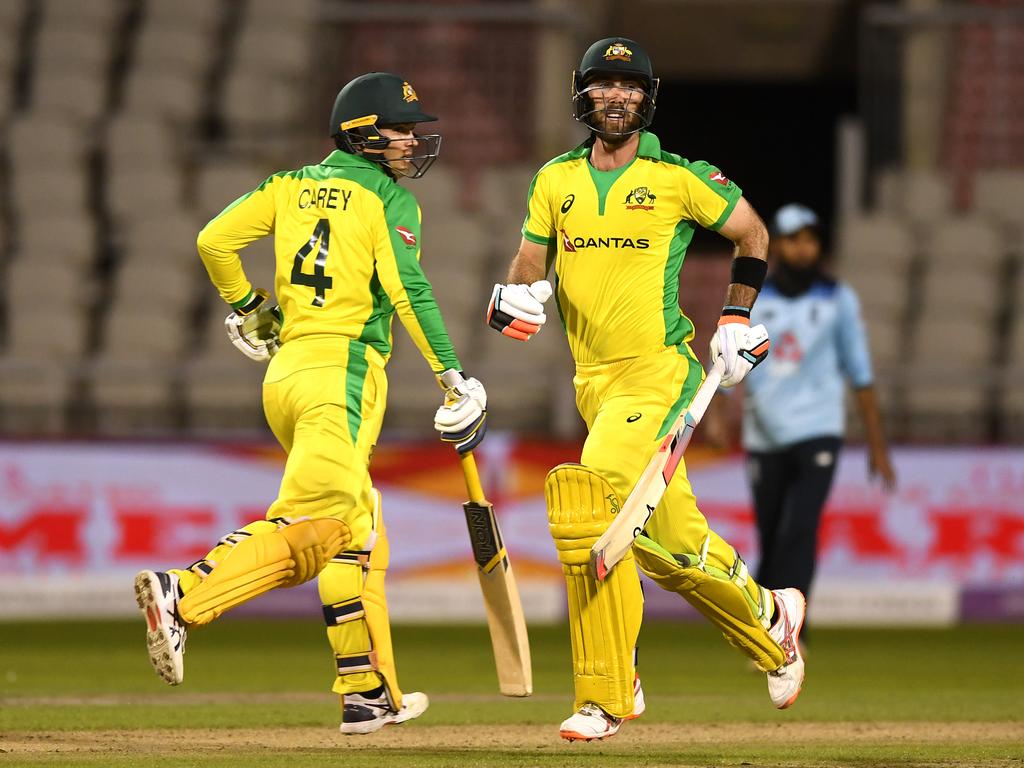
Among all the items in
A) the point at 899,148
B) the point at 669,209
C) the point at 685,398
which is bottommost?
the point at 685,398

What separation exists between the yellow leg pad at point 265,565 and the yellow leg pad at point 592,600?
0.66m

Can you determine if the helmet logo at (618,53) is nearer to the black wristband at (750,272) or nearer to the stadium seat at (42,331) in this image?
the black wristband at (750,272)

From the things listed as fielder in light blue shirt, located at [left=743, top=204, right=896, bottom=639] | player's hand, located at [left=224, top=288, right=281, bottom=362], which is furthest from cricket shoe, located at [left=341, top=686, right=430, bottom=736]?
fielder in light blue shirt, located at [left=743, top=204, right=896, bottom=639]

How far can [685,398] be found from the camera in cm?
551

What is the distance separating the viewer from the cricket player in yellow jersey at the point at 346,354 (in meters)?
5.38

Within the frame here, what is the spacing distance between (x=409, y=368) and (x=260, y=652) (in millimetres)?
3280

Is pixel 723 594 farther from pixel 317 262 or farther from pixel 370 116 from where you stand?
pixel 370 116

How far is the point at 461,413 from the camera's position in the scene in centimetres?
555

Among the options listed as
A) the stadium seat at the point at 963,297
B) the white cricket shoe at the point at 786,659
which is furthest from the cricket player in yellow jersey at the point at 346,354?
the stadium seat at the point at 963,297

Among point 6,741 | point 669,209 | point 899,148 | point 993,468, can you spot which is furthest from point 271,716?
point 899,148

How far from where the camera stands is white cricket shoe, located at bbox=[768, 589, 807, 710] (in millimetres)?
5723

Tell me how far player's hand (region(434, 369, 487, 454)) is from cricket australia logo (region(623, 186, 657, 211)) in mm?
707

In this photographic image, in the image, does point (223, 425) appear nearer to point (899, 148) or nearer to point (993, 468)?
point (993, 468)

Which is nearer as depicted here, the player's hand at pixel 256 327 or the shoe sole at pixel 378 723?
the shoe sole at pixel 378 723
